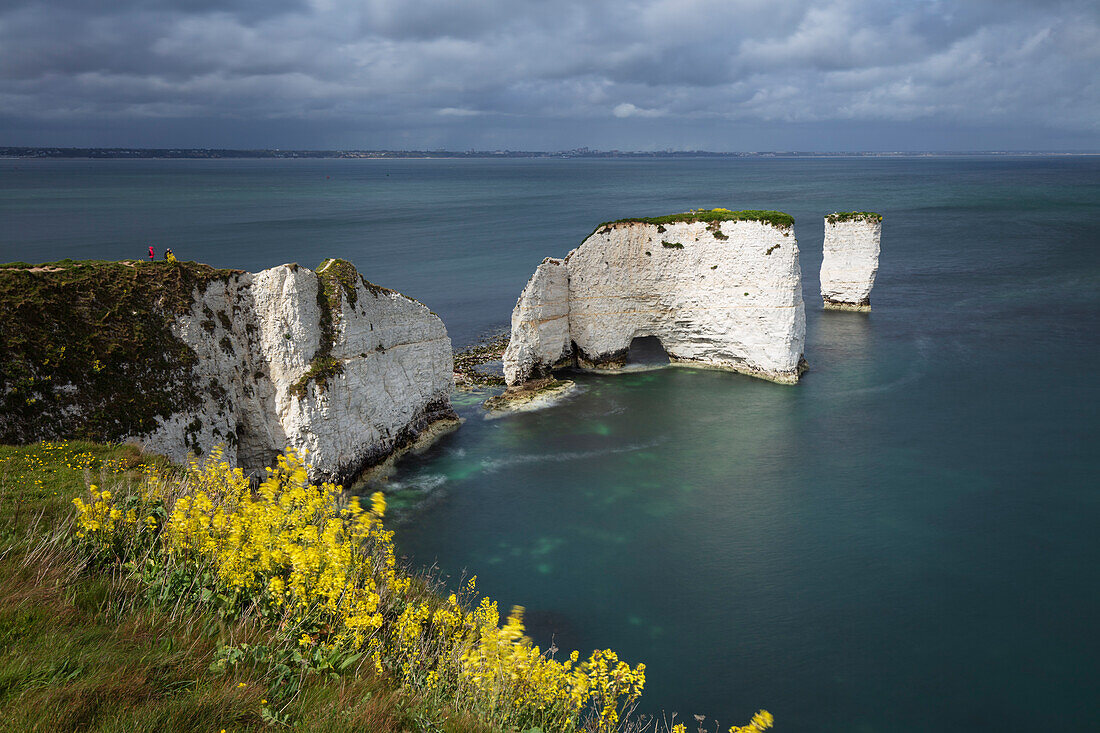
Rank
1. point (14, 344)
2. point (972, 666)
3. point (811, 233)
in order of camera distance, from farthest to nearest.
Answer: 1. point (811, 233)
2. point (14, 344)
3. point (972, 666)

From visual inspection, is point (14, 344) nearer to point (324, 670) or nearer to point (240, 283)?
point (240, 283)

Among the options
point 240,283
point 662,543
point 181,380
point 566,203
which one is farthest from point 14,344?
point 566,203

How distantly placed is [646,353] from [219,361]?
102ft

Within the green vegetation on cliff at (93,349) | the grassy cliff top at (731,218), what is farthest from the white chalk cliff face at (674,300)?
the green vegetation on cliff at (93,349)

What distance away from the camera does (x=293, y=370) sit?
26703 mm

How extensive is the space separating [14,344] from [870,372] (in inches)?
1707

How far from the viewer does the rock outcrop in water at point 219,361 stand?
68.4 ft

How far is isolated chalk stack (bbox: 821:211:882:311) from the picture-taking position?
190 feet

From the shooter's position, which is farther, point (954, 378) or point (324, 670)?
point (954, 378)

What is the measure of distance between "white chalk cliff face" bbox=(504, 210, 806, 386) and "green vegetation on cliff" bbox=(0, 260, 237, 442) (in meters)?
20.6

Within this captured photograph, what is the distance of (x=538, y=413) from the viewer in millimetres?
38281

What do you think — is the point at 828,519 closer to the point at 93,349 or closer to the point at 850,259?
the point at 93,349

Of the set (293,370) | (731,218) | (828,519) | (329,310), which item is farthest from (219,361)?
(731,218)

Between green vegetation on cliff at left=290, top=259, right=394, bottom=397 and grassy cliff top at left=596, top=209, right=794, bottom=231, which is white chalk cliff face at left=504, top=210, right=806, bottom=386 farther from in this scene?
green vegetation on cliff at left=290, top=259, right=394, bottom=397
